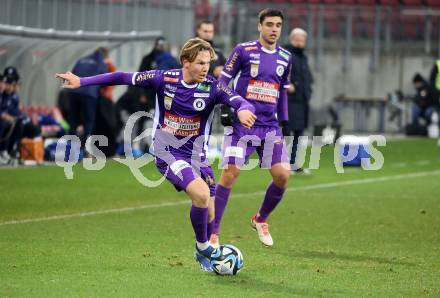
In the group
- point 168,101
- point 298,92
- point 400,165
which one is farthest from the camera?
point 400,165

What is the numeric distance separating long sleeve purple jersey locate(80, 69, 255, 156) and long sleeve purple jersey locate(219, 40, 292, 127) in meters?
2.22

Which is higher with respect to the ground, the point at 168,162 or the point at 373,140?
the point at 168,162

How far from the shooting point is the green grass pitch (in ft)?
31.4

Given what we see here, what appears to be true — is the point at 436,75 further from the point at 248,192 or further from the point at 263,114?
the point at 263,114

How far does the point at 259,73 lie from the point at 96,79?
2.74 meters

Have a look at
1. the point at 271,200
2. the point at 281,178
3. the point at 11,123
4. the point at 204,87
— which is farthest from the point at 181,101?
the point at 11,123

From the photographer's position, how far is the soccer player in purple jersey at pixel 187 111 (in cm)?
1035

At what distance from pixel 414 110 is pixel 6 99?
16536mm

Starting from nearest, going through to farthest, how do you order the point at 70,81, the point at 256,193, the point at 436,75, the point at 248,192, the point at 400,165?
the point at 70,81, the point at 256,193, the point at 248,192, the point at 436,75, the point at 400,165

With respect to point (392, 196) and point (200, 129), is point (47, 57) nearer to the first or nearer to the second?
point (392, 196)

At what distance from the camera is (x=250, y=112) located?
392 inches

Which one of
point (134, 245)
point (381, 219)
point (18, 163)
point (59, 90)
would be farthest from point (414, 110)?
point (134, 245)

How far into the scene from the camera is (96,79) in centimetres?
1063

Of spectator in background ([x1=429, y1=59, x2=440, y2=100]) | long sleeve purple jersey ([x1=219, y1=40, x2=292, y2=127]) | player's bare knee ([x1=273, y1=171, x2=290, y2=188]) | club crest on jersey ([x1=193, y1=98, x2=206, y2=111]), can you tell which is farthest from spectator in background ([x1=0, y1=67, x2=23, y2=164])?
club crest on jersey ([x1=193, y1=98, x2=206, y2=111])
